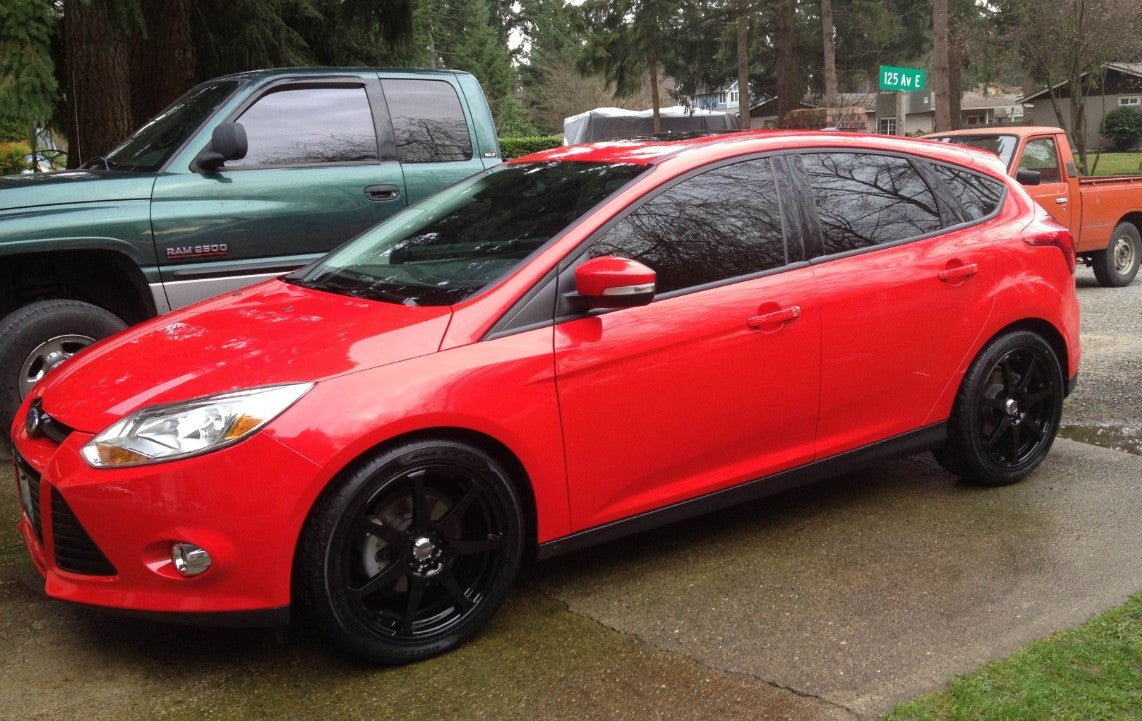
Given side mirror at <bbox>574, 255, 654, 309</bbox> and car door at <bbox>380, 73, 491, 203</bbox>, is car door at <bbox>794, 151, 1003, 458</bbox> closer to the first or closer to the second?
side mirror at <bbox>574, 255, 654, 309</bbox>

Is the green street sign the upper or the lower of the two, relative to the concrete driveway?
upper

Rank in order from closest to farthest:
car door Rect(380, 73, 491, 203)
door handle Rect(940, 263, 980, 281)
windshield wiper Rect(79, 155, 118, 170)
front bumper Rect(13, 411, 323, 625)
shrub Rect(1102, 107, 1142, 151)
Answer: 1. front bumper Rect(13, 411, 323, 625)
2. door handle Rect(940, 263, 980, 281)
3. windshield wiper Rect(79, 155, 118, 170)
4. car door Rect(380, 73, 491, 203)
5. shrub Rect(1102, 107, 1142, 151)

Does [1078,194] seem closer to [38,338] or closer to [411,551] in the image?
[38,338]

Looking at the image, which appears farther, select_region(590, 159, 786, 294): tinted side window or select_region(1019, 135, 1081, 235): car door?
select_region(1019, 135, 1081, 235): car door

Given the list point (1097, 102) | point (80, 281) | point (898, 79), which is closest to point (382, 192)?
point (80, 281)

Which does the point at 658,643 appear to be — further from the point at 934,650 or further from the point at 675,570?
the point at 934,650

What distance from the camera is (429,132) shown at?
656 centimetres

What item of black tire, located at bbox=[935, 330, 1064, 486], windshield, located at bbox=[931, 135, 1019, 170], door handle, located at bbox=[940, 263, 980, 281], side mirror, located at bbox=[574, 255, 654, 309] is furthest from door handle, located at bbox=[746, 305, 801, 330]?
windshield, located at bbox=[931, 135, 1019, 170]

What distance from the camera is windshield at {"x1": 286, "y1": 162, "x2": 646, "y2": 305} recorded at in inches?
142

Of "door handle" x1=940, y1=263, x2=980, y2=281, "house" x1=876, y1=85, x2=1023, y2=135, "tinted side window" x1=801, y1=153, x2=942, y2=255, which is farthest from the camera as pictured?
"house" x1=876, y1=85, x2=1023, y2=135

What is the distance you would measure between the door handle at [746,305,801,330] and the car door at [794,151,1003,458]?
0.15 m

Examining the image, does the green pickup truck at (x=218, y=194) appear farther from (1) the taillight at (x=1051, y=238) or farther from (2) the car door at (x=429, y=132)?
(1) the taillight at (x=1051, y=238)

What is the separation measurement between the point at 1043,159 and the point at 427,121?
23.8 feet

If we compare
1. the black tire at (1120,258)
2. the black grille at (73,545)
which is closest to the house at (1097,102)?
the black tire at (1120,258)
